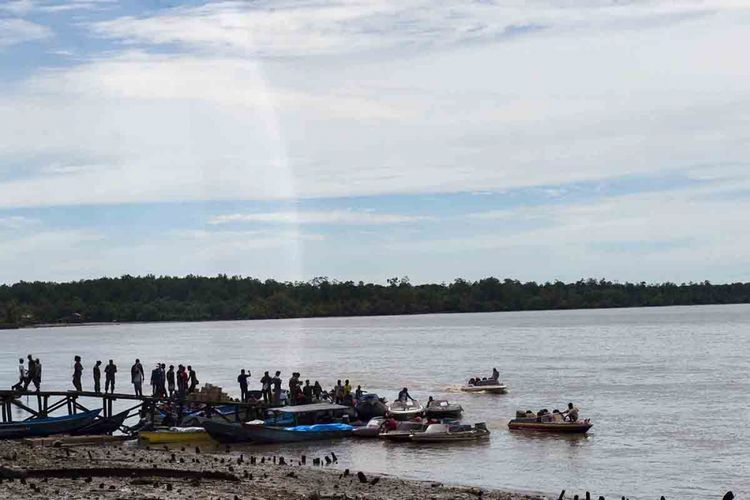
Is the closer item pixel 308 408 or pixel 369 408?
pixel 308 408

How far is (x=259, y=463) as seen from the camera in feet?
102

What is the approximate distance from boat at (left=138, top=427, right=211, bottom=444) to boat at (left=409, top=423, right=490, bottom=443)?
7398 millimetres

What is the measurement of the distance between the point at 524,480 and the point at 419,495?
300 inches

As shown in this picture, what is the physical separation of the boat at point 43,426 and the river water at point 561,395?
7.58 m

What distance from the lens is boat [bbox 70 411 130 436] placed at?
128ft

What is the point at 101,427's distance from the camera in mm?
39594

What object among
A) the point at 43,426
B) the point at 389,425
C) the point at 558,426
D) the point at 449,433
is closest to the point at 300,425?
the point at 389,425

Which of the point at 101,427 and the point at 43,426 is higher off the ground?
the point at 43,426

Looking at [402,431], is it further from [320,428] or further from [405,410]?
[405,410]

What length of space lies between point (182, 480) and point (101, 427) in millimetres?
14622

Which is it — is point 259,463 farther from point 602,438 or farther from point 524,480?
point 602,438

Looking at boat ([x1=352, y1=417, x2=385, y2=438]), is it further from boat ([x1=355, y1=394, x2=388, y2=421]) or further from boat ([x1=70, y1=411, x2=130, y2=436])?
boat ([x1=70, y1=411, x2=130, y2=436])

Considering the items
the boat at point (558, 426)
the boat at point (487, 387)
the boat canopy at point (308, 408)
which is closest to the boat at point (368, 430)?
the boat canopy at point (308, 408)

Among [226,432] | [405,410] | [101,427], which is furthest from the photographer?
[405,410]
